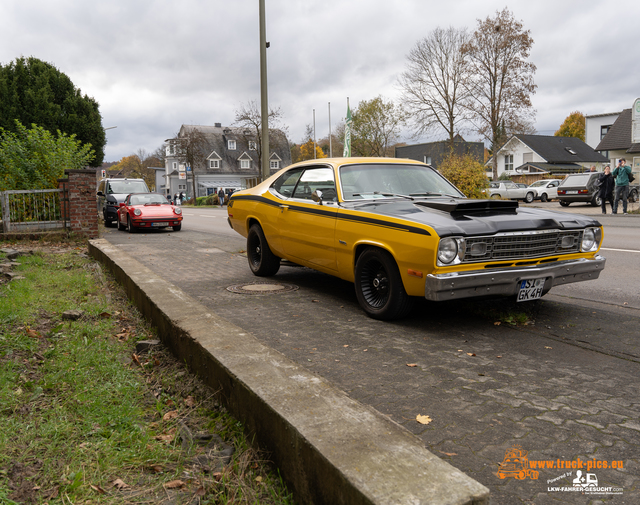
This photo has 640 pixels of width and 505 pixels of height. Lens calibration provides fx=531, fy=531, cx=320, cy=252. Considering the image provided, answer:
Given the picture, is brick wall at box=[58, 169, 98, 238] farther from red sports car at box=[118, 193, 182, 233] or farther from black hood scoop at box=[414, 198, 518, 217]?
black hood scoop at box=[414, 198, 518, 217]

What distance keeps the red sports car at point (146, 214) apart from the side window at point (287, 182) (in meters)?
10.5

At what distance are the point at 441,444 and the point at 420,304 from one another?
3238mm

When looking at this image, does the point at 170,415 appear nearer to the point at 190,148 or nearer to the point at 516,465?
the point at 516,465

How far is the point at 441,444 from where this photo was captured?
2756 millimetres

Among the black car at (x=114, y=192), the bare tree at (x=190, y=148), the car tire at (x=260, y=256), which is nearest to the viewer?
the car tire at (x=260, y=256)

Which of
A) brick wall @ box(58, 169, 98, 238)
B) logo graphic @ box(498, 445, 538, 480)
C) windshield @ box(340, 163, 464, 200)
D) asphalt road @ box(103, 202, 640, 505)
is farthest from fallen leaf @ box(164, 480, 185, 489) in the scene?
brick wall @ box(58, 169, 98, 238)

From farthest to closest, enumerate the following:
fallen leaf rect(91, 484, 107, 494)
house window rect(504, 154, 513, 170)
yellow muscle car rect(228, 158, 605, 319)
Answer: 1. house window rect(504, 154, 513, 170)
2. yellow muscle car rect(228, 158, 605, 319)
3. fallen leaf rect(91, 484, 107, 494)

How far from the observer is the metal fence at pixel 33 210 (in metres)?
13.1

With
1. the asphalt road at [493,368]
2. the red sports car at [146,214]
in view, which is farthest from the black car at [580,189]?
the asphalt road at [493,368]

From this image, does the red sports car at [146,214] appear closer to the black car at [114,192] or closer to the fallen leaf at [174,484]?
the black car at [114,192]

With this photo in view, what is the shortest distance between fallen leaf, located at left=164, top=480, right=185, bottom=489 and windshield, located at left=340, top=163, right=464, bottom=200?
393cm

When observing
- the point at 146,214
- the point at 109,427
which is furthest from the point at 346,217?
the point at 146,214

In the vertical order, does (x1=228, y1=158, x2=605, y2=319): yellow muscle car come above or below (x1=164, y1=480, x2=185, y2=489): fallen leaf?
above

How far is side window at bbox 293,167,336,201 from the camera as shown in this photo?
615 cm
